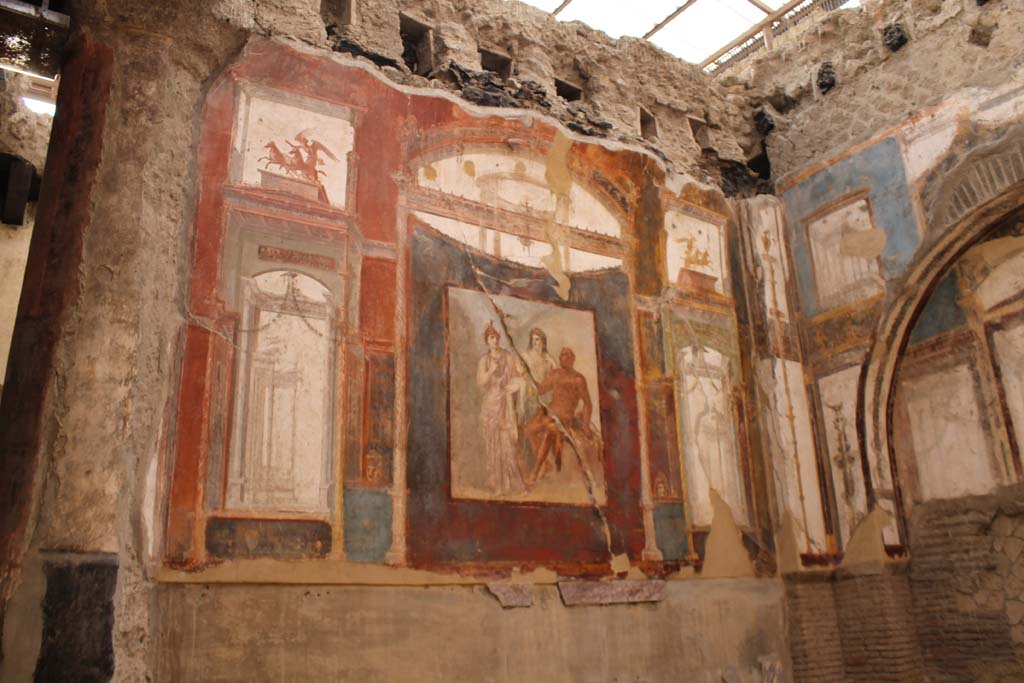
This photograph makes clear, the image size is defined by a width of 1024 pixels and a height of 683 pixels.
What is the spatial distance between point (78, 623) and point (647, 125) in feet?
15.4

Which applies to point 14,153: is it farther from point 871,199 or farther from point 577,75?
point 871,199

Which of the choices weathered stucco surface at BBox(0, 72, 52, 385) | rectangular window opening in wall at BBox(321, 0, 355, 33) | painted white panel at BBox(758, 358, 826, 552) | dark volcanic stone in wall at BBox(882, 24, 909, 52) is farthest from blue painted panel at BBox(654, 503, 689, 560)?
weathered stucco surface at BBox(0, 72, 52, 385)

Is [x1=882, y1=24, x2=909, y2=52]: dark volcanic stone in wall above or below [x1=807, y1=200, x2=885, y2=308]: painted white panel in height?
above

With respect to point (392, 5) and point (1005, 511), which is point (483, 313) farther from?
point (1005, 511)

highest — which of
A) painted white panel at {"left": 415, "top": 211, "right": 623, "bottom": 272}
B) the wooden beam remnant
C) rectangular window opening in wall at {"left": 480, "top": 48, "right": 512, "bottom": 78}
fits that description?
the wooden beam remnant

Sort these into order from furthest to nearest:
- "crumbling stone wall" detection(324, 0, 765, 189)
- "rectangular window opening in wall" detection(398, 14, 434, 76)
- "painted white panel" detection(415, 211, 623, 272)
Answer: "rectangular window opening in wall" detection(398, 14, 434, 76), "crumbling stone wall" detection(324, 0, 765, 189), "painted white panel" detection(415, 211, 623, 272)

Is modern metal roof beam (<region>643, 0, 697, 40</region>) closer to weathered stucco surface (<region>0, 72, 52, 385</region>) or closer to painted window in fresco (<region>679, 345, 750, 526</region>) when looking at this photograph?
painted window in fresco (<region>679, 345, 750, 526</region>)

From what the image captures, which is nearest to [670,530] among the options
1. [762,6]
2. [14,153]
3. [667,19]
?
[14,153]

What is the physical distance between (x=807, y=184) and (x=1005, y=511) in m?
2.46

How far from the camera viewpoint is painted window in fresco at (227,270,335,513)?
3.91 m

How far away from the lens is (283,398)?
406 centimetres

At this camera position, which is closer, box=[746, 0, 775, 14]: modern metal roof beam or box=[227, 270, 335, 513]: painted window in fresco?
box=[227, 270, 335, 513]: painted window in fresco

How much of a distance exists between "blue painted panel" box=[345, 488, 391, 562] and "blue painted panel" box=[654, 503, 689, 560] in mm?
1668

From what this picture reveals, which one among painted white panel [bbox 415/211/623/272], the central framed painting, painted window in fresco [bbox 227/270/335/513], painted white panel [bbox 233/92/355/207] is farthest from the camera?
painted white panel [bbox 415/211/623/272]
